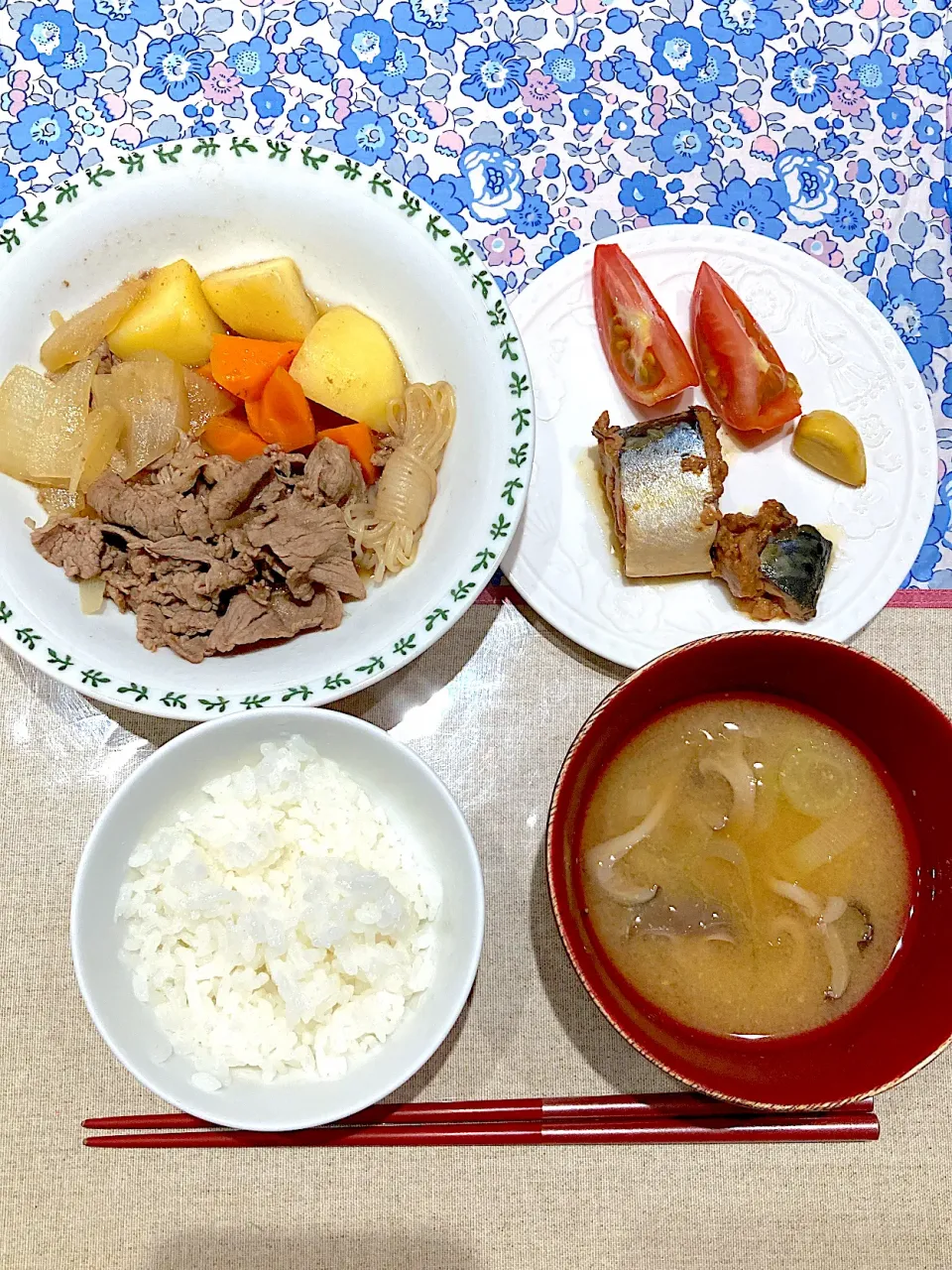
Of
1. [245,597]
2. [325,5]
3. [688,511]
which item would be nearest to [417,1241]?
[245,597]

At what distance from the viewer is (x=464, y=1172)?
6.80 ft

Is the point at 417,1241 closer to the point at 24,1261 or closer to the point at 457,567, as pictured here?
the point at 24,1261

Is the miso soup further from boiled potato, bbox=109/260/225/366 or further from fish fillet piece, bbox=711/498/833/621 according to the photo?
boiled potato, bbox=109/260/225/366

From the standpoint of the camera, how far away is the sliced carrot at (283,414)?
2.03 meters

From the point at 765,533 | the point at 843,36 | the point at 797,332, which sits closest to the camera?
the point at 765,533

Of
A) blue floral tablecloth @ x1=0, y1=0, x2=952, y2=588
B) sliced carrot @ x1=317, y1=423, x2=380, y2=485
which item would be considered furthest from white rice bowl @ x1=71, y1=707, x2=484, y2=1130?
blue floral tablecloth @ x1=0, y1=0, x2=952, y2=588

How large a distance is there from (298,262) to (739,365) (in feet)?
3.26

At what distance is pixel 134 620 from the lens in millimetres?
2021

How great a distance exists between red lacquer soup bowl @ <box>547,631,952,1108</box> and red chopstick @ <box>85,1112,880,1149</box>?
32cm

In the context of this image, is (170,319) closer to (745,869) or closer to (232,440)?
(232,440)

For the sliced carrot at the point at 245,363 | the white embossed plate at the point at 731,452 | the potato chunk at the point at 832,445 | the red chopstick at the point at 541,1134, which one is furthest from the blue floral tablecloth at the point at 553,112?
the red chopstick at the point at 541,1134

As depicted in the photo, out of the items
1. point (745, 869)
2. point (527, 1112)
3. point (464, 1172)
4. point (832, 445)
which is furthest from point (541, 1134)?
point (832, 445)

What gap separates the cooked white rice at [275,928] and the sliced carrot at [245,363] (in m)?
0.76

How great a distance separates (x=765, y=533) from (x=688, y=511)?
19 centimetres
